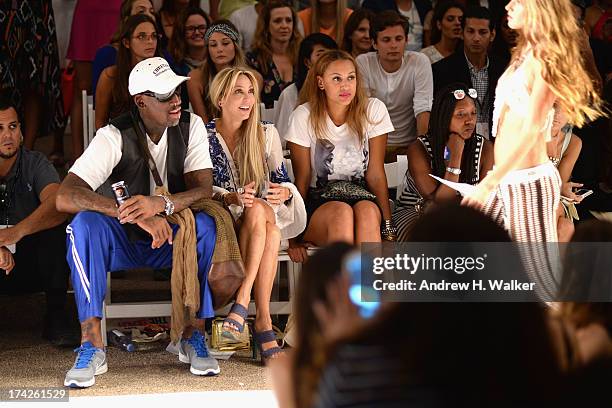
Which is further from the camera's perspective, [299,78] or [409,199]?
[299,78]

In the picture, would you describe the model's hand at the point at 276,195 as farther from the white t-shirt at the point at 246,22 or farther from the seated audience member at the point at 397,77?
A: the white t-shirt at the point at 246,22

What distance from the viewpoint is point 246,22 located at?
660 cm

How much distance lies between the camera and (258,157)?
481cm

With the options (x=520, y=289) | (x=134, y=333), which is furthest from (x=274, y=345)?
(x=520, y=289)

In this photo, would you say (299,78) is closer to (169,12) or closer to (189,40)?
(189,40)

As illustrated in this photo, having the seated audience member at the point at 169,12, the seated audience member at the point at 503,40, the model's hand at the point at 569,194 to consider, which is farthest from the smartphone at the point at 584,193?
the seated audience member at the point at 169,12

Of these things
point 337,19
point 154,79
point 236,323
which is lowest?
point 236,323

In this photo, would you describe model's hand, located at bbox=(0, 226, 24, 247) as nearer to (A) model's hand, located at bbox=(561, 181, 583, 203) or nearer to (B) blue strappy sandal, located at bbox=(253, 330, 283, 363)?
(B) blue strappy sandal, located at bbox=(253, 330, 283, 363)

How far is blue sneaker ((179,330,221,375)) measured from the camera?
432 centimetres

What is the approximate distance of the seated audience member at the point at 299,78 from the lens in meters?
5.59

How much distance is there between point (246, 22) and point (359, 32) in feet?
2.41

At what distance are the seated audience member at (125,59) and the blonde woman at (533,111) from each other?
2366 mm

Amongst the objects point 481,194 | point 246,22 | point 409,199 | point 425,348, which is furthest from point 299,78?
point 425,348

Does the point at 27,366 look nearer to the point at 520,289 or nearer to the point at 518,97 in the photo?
the point at 518,97
